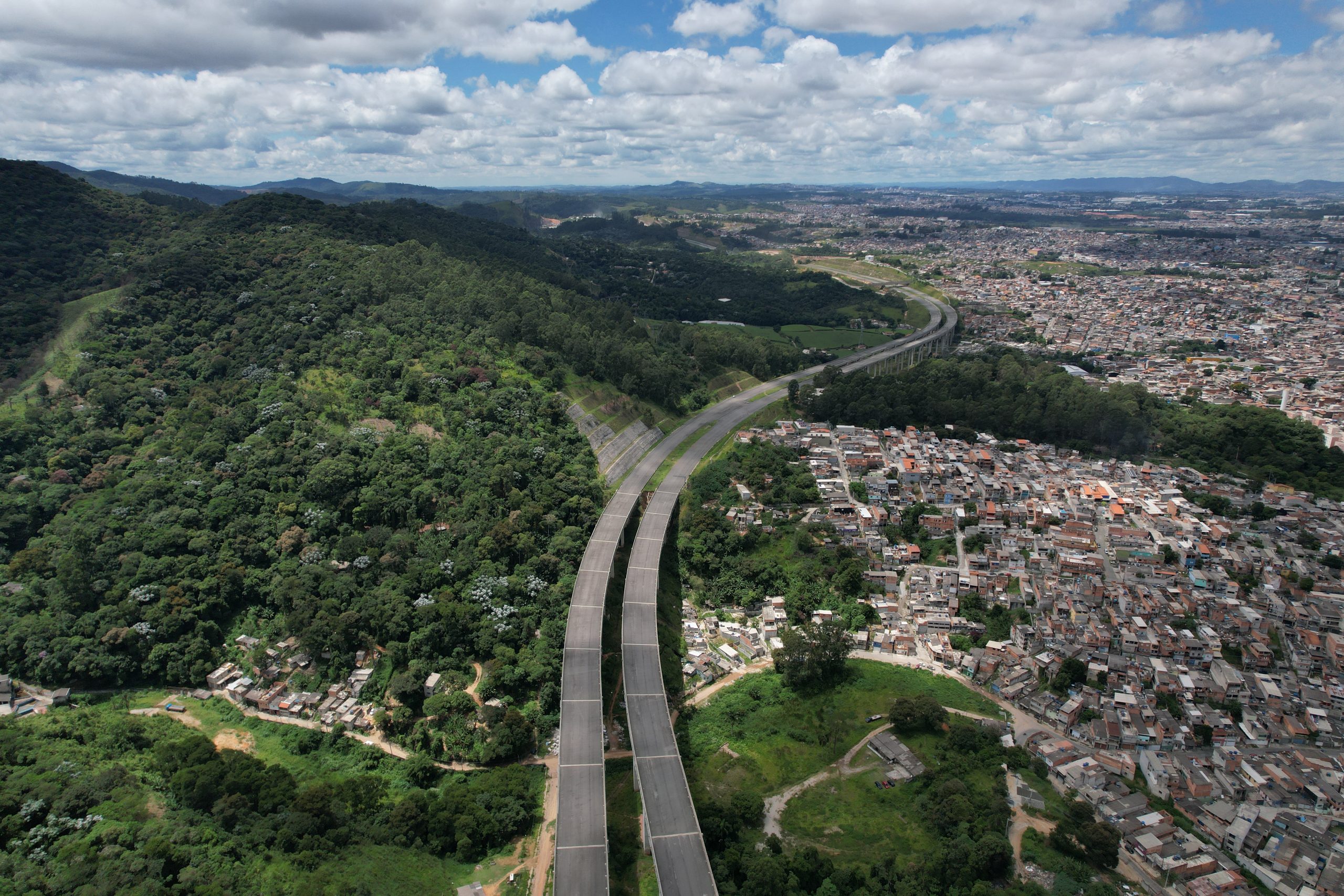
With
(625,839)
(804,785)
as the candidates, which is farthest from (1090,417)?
(625,839)

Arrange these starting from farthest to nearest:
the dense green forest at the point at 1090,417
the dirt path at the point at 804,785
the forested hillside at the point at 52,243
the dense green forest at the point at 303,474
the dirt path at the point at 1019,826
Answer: the dense green forest at the point at 1090,417 → the forested hillside at the point at 52,243 → the dense green forest at the point at 303,474 → the dirt path at the point at 804,785 → the dirt path at the point at 1019,826

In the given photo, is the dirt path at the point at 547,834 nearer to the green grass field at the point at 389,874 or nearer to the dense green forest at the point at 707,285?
the green grass field at the point at 389,874

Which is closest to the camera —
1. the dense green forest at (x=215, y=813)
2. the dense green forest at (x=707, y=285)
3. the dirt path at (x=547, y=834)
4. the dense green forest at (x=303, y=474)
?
the dense green forest at (x=215, y=813)

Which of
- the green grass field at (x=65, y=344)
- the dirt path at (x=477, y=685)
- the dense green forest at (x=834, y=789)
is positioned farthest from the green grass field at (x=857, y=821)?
the green grass field at (x=65, y=344)

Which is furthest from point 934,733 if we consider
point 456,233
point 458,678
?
point 456,233

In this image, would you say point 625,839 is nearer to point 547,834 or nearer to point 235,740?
point 547,834

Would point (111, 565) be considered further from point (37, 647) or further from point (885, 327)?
point (885, 327)
